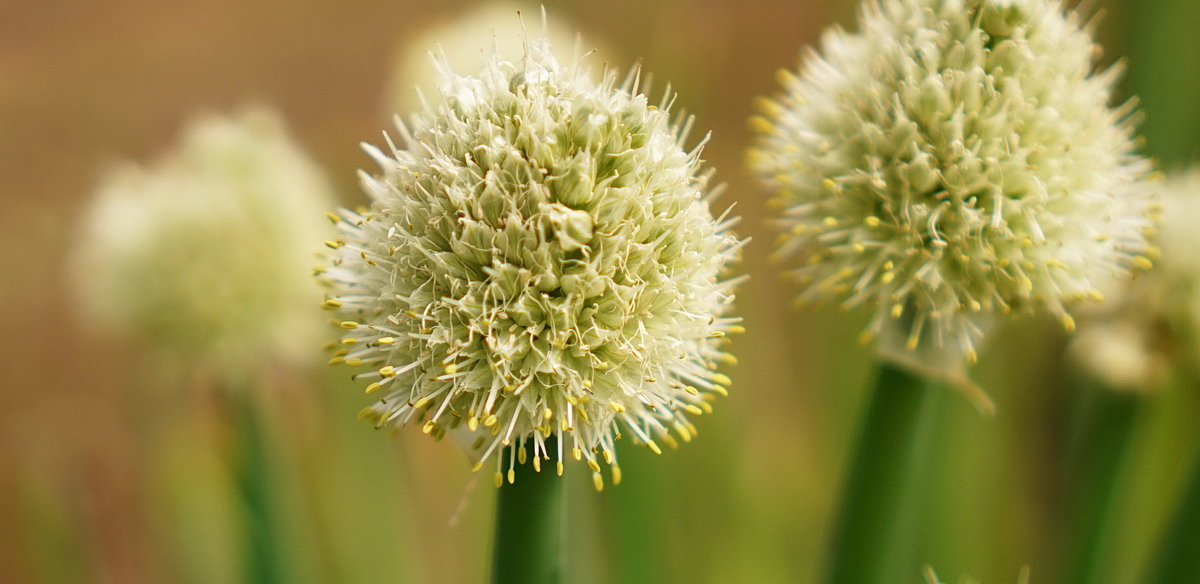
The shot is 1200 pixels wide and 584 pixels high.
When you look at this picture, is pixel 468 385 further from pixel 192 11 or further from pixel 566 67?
pixel 192 11

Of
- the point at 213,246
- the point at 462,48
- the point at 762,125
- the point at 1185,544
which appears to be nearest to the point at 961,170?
the point at 762,125

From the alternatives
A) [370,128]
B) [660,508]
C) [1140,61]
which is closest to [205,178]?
[660,508]

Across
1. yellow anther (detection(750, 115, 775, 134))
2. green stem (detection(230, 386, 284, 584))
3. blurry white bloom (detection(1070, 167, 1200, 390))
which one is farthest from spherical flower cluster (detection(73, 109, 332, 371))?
blurry white bloom (detection(1070, 167, 1200, 390))

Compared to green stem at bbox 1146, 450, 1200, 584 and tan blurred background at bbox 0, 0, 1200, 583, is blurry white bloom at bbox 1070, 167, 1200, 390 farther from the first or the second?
green stem at bbox 1146, 450, 1200, 584

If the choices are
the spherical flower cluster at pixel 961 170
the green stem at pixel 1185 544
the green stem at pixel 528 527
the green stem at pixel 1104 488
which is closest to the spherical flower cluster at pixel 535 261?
the green stem at pixel 528 527

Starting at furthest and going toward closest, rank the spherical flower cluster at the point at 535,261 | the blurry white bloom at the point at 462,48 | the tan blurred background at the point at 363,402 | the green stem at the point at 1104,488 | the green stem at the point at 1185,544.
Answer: the tan blurred background at the point at 363,402, the blurry white bloom at the point at 462,48, the green stem at the point at 1104,488, the green stem at the point at 1185,544, the spherical flower cluster at the point at 535,261

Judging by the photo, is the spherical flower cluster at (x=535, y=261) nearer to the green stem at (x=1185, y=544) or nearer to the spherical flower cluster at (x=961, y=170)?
the spherical flower cluster at (x=961, y=170)

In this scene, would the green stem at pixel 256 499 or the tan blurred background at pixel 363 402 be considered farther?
the tan blurred background at pixel 363 402
